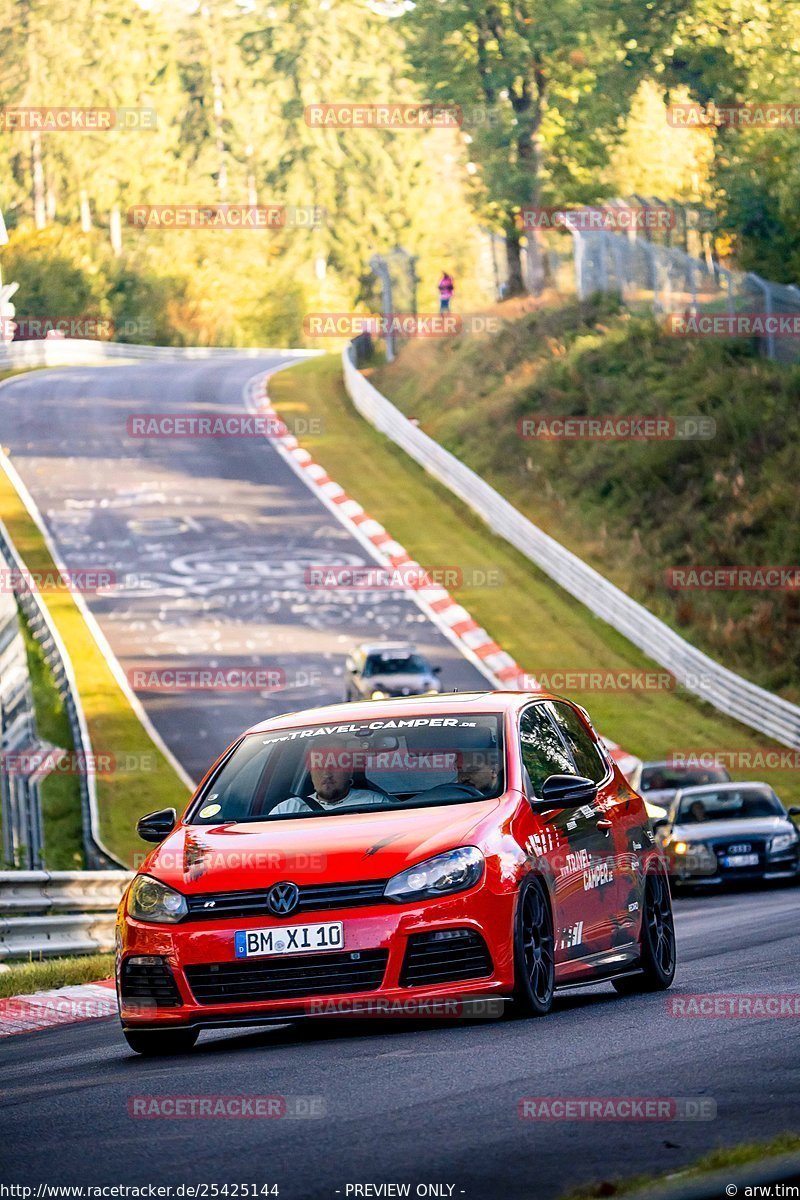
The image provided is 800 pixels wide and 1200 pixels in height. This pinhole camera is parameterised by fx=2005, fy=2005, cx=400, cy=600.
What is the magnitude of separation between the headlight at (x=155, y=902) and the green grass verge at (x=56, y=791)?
47.1 feet

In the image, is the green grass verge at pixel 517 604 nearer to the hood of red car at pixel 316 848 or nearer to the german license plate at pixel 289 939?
the hood of red car at pixel 316 848

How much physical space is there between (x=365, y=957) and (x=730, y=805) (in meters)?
14.0

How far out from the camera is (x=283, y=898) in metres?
8.73

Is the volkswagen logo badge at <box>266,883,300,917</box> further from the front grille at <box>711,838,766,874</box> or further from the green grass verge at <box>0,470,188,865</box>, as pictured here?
the green grass verge at <box>0,470,188,865</box>

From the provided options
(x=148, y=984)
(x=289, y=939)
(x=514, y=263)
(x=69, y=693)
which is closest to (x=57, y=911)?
(x=148, y=984)

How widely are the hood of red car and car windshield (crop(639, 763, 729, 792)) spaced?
14.9 m

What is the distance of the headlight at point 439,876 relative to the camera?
8.69m

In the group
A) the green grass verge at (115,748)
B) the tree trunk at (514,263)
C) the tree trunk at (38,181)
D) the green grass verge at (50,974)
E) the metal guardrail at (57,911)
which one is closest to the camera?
the green grass verge at (50,974)

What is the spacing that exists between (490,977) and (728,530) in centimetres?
3225

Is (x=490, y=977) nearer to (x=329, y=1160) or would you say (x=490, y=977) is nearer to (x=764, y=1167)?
(x=329, y=1160)

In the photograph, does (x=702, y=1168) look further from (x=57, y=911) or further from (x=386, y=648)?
(x=386, y=648)

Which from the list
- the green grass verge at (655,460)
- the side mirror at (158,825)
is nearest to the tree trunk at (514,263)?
the green grass verge at (655,460)

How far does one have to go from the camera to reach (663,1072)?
7.22 metres

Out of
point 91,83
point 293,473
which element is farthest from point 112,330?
point 293,473
